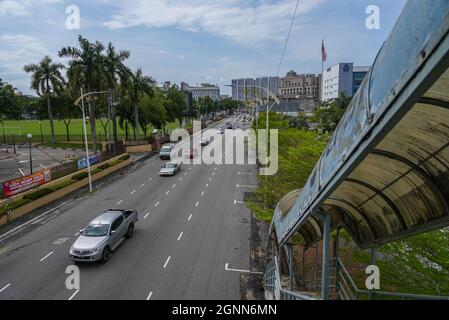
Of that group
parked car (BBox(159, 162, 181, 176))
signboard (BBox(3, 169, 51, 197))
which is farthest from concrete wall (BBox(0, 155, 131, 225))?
parked car (BBox(159, 162, 181, 176))

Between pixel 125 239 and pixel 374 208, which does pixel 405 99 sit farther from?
pixel 125 239

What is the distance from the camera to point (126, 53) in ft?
141

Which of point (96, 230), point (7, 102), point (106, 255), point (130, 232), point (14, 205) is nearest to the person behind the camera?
point (106, 255)

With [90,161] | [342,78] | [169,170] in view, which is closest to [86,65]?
[90,161]

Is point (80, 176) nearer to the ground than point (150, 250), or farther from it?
farther from it

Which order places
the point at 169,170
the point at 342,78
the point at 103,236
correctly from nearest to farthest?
the point at 103,236
the point at 169,170
the point at 342,78

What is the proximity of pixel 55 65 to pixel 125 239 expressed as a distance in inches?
1779

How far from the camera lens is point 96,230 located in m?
15.9

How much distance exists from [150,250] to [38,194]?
1207 centimetres

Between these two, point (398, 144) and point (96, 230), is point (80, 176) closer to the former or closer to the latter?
point (96, 230)

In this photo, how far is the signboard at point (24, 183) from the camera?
2246 cm

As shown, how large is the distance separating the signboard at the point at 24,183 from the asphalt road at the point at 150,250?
120 inches

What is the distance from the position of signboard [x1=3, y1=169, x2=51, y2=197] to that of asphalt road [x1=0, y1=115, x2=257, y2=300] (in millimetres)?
3049
